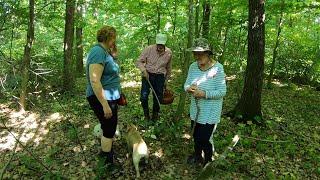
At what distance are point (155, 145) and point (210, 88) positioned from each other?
1897 mm

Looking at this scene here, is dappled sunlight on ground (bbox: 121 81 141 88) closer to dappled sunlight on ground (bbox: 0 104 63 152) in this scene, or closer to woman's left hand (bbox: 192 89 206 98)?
dappled sunlight on ground (bbox: 0 104 63 152)

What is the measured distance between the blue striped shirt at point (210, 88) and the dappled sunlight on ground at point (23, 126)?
3.34 meters

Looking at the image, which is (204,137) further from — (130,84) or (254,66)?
(130,84)

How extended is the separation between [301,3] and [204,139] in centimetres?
597

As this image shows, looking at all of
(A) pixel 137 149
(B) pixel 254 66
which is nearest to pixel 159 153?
(A) pixel 137 149

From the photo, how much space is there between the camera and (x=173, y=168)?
5.64m

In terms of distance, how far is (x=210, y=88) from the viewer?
193 inches

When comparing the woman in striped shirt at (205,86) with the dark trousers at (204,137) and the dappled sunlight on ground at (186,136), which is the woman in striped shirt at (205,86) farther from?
the dappled sunlight on ground at (186,136)

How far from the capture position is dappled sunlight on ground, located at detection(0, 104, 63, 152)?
6672 mm

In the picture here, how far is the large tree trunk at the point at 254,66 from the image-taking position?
23.9 ft

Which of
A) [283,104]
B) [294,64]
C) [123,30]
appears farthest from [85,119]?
[123,30]

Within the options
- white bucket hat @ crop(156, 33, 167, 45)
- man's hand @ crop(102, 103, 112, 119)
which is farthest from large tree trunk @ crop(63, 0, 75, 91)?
man's hand @ crop(102, 103, 112, 119)

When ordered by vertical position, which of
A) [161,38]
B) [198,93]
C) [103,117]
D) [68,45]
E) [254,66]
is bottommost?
[103,117]

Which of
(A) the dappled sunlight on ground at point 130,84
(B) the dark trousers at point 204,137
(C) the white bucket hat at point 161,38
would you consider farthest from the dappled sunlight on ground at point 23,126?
(A) the dappled sunlight on ground at point 130,84
